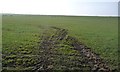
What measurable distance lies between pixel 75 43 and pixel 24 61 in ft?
20.8

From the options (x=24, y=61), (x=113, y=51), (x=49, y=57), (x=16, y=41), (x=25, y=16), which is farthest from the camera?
(x=25, y=16)

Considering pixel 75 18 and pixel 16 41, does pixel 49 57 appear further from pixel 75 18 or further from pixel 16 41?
pixel 75 18

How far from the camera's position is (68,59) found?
1603 cm

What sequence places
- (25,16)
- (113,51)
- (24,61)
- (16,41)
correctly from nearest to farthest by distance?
(24,61) < (113,51) < (16,41) < (25,16)

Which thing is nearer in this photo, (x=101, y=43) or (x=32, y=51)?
(x=32, y=51)

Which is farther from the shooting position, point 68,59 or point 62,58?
point 62,58

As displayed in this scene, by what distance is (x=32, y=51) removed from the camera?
17.5m

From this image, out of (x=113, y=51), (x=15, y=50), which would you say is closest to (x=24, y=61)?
(x=15, y=50)

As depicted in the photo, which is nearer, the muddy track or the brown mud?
the brown mud

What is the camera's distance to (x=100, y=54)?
1714 centimetres

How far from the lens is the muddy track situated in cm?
1470

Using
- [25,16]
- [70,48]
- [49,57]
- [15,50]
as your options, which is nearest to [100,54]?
[70,48]

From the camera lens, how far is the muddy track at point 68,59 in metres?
14.7

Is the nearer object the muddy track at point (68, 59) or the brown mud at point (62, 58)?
the brown mud at point (62, 58)
